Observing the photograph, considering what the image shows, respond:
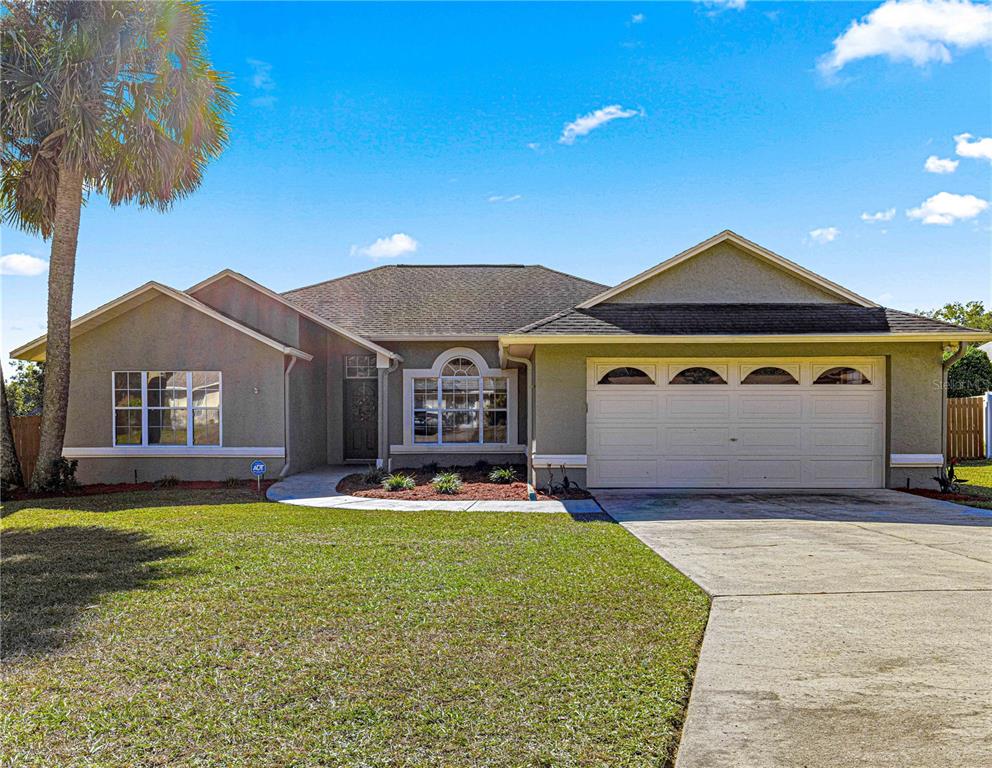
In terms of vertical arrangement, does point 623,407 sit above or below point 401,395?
below

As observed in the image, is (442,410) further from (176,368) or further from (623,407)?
(176,368)

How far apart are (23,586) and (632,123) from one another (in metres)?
13.0

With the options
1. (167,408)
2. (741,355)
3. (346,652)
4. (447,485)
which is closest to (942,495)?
(741,355)

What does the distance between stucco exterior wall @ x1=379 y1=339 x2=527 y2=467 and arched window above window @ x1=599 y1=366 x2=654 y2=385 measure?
405 centimetres

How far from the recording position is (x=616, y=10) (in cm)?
1072

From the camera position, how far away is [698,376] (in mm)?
13125

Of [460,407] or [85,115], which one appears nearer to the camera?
[85,115]

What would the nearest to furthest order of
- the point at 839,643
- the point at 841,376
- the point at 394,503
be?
the point at 839,643 → the point at 394,503 → the point at 841,376

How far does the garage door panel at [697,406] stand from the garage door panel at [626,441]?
20.3 inches

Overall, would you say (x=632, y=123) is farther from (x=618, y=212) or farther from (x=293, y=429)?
(x=293, y=429)

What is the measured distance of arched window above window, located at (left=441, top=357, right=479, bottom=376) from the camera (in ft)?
55.6

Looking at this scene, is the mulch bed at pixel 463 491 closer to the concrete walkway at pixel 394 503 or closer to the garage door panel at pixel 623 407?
the concrete walkway at pixel 394 503

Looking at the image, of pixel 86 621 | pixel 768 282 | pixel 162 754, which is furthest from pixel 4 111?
pixel 768 282

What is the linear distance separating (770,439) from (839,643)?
8.84m
